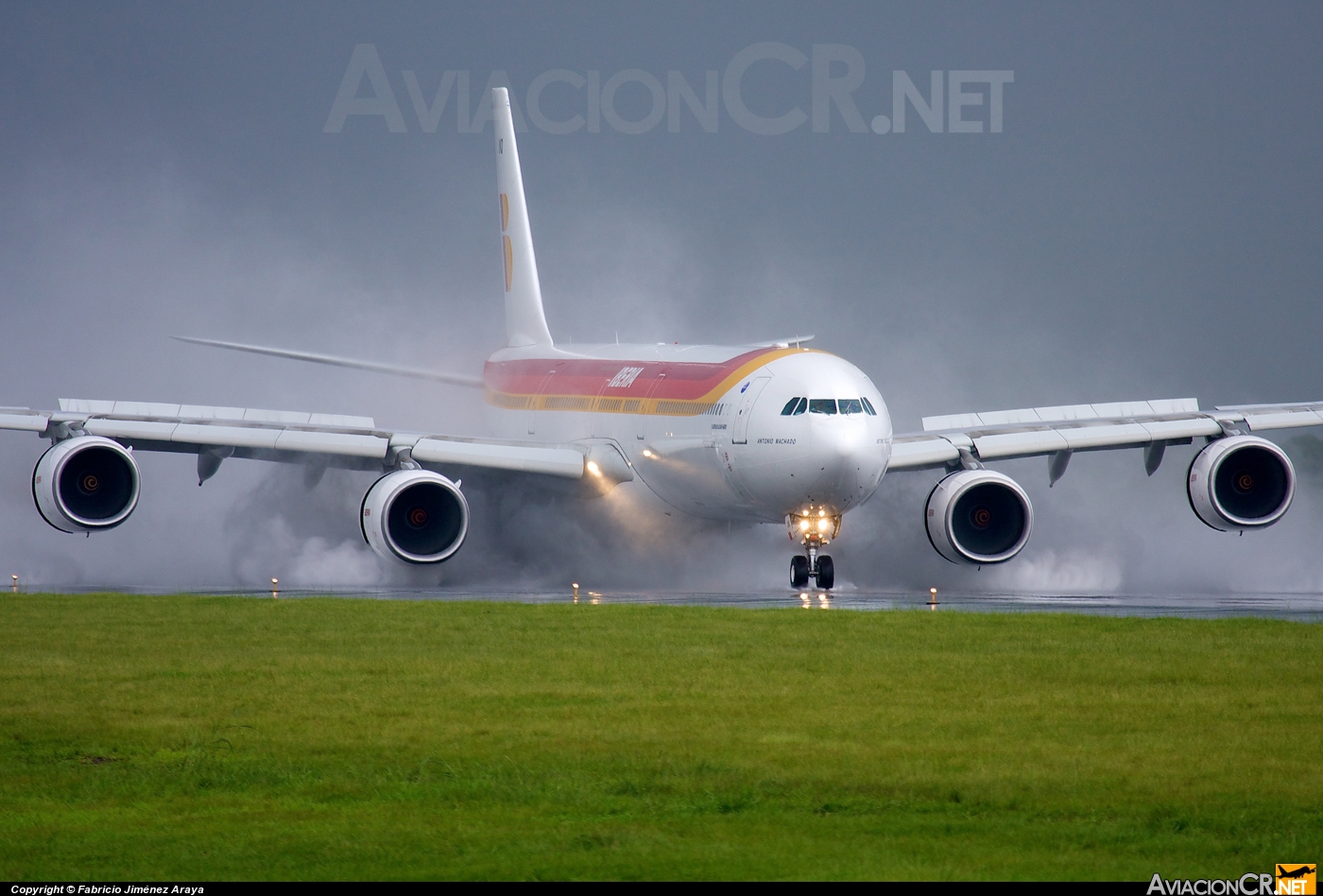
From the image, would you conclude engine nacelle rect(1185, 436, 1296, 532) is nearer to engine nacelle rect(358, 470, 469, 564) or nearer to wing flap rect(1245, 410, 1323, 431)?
wing flap rect(1245, 410, 1323, 431)

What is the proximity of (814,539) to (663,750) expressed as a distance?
51.6 feet

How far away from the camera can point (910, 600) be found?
85.5 ft

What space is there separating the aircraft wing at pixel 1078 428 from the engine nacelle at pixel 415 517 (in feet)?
23.9

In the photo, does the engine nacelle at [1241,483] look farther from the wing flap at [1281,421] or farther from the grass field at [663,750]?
the grass field at [663,750]

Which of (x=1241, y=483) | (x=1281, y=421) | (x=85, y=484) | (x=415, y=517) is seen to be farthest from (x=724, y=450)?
(x=85, y=484)

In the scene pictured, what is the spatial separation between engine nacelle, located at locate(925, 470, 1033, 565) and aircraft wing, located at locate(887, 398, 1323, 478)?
3.45 ft

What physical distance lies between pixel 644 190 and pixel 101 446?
44.9 metres

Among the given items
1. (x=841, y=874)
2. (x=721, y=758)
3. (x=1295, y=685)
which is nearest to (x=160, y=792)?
(x=721, y=758)

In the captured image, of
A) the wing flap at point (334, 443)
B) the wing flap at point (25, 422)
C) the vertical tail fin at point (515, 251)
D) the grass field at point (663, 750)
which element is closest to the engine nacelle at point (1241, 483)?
the grass field at point (663, 750)

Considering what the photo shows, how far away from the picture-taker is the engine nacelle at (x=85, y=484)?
29875 millimetres

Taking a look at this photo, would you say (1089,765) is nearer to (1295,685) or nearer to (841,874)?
(841,874)

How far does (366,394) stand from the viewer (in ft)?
158

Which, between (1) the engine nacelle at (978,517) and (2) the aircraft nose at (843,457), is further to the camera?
(1) the engine nacelle at (978,517)

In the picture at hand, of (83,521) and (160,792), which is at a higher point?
(83,521)
